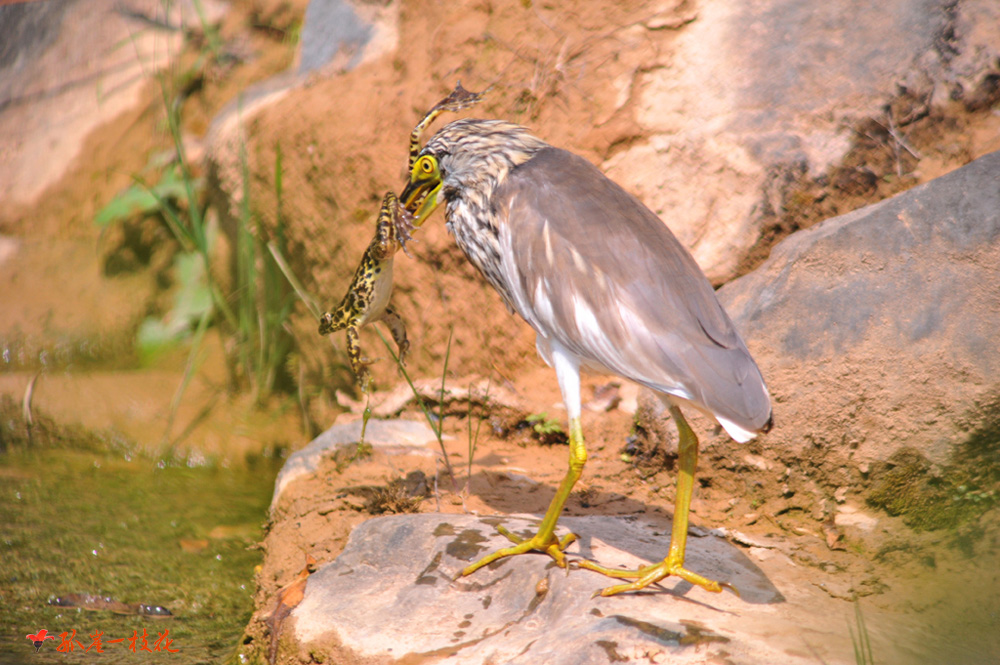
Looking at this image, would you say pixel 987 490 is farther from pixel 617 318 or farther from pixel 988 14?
pixel 988 14

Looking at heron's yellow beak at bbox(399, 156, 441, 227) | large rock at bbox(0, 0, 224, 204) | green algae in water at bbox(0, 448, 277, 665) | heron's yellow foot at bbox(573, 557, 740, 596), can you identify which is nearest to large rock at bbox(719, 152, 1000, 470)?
heron's yellow foot at bbox(573, 557, 740, 596)

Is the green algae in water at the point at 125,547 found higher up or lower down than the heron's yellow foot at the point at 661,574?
lower down

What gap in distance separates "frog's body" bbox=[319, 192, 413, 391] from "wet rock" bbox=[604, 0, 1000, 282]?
1.68m

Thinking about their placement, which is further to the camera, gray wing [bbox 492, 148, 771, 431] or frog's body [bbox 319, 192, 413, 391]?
frog's body [bbox 319, 192, 413, 391]

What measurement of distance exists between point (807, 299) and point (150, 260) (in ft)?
15.4

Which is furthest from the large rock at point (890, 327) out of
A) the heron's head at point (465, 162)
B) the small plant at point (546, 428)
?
the heron's head at point (465, 162)

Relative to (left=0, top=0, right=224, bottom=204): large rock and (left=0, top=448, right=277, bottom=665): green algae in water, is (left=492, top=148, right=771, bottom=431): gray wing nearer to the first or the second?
(left=0, top=448, right=277, bottom=665): green algae in water

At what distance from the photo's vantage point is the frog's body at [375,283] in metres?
3.56

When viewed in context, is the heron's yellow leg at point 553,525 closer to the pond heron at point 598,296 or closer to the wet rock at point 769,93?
the pond heron at point 598,296

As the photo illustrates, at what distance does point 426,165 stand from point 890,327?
2.07m

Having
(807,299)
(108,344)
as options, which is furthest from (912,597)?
(108,344)

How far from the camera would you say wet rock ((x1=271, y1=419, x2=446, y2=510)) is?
412 centimetres

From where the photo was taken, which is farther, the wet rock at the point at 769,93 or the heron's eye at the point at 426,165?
the wet rock at the point at 769,93

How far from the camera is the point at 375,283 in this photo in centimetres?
372
